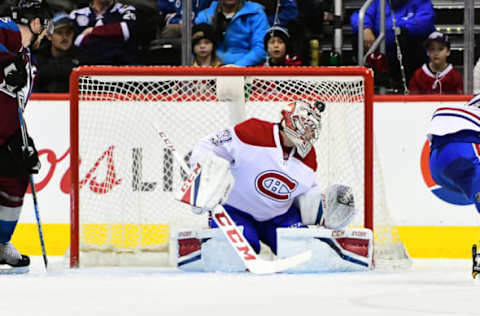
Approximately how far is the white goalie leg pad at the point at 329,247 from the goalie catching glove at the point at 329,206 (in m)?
0.08

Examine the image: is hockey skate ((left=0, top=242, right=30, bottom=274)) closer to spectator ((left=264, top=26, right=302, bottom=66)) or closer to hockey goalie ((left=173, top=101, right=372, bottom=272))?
hockey goalie ((left=173, top=101, right=372, bottom=272))

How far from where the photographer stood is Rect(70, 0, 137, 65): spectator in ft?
20.1

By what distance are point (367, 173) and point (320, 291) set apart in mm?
1365

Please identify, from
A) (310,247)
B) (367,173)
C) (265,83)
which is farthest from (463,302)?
(265,83)

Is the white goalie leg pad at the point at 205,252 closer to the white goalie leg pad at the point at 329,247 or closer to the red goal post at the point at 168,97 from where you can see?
the white goalie leg pad at the point at 329,247

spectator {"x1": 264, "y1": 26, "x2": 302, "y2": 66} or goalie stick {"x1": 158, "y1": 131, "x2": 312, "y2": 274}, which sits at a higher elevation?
spectator {"x1": 264, "y1": 26, "x2": 302, "y2": 66}

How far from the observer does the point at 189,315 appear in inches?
119

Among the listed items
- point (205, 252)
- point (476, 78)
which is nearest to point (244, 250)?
point (205, 252)

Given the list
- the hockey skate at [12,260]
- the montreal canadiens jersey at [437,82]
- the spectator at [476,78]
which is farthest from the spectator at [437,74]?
the hockey skate at [12,260]

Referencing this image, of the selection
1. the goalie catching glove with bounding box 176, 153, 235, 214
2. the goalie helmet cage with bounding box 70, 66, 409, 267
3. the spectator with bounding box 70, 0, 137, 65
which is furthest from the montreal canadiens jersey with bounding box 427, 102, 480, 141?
the spectator with bounding box 70, 0, 137, 65

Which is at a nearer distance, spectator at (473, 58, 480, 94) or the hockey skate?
the hockey skate

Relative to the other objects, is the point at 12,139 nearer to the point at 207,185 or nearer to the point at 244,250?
the point at 207,185

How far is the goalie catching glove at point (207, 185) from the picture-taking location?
176 inches

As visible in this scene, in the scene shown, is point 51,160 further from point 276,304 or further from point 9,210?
point 276,304
